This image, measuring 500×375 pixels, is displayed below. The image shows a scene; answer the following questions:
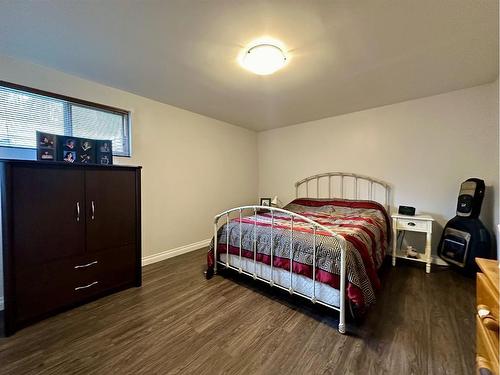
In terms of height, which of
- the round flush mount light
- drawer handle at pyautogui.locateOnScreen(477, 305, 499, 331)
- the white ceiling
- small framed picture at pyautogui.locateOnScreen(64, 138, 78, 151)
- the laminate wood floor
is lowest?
the laminate wood floor

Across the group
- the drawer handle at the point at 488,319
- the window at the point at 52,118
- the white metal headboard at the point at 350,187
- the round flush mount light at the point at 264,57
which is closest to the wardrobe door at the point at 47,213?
the window at the point at 52,118

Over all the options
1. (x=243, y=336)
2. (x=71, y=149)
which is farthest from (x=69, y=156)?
(x=243, y=336)

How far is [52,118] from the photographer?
2.27 meters

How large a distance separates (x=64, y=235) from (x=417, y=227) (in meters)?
3.81

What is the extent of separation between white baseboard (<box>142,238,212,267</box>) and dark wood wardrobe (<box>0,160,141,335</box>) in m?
0.65

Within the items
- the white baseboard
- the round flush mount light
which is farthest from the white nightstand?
the white baseboard

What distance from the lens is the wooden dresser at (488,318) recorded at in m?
0.74

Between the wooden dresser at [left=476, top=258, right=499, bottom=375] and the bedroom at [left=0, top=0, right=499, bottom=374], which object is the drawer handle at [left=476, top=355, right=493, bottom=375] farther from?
the bedroom at [left=0, top=0, right=499, bottom=374]

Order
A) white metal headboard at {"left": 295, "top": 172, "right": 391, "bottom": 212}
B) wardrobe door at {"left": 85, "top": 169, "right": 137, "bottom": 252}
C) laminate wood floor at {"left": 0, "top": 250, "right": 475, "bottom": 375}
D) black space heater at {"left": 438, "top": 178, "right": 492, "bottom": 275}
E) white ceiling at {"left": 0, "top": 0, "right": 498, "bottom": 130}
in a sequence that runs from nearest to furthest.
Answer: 1. laminate wood floor at {"left": 0, "top": 250, "right": 475, "bottom": 375}
2. white ceiling at {"left": 0, "top": 0, "right": 498, "bottom": 130}
3. wardrobe door at {"left": 85, "top": 169, "right": 137, "bottom": 252}
4. black space heater at {"left": 438, "top": 178, "right": 492, "bottom": 275}
5. white metal headboard at {"left": 295, "top": 172, "right": 391, "bottom": 212}

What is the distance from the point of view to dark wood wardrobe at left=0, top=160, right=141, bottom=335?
5.22 ft

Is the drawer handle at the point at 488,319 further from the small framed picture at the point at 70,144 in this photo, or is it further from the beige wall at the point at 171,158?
the beige wall at the point at 171,158

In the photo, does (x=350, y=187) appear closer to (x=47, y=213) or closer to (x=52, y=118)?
(x=47, y=213)

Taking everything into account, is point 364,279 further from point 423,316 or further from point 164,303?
point 164,303

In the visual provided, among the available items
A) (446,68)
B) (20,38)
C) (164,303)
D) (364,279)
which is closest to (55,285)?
(164,303)
